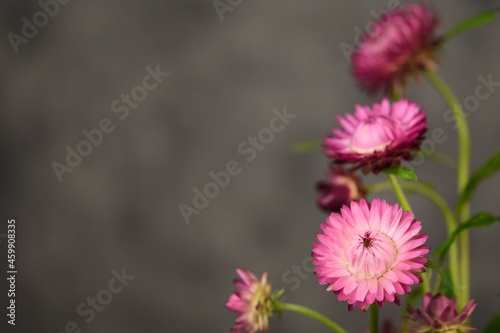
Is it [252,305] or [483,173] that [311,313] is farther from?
[483,173]

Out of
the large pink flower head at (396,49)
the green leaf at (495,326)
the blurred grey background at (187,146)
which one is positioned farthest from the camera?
the blurred grey background at (187,146)

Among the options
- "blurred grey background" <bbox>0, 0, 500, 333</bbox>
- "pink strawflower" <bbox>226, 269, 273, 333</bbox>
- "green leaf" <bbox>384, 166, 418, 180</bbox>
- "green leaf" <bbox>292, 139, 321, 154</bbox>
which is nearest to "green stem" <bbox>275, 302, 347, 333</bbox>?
"pink strawflower" <bbox>226, 269, 273, 333</bbox>

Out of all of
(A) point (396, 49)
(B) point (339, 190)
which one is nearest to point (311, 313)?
(B) point (339, 190)

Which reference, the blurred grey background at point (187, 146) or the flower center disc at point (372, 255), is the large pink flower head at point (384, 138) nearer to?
the flower center disc at point (372, 255)

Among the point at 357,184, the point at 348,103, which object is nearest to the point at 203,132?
the point at 348,103

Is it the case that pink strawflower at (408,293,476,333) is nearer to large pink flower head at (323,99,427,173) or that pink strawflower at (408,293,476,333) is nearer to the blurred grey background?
large pink flower head at (323,99,427,173)

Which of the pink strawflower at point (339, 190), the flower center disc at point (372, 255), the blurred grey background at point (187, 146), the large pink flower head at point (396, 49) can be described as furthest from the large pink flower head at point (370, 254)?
the blurred grey background at point (187, 146)
